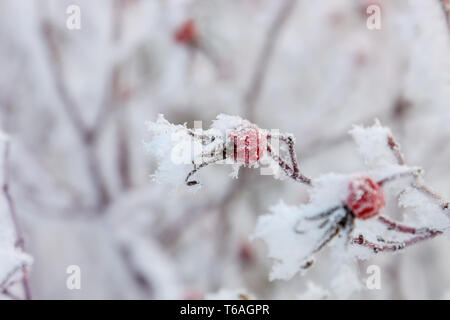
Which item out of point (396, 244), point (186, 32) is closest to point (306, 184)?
point (396, 244)

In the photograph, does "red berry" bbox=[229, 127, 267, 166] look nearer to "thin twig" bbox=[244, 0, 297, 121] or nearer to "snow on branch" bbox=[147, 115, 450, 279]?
"snow on branch" bbox=[147, 115, 450, 279]

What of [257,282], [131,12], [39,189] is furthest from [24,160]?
[257,282]

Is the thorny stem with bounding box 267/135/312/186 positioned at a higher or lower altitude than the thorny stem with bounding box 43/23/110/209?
lower

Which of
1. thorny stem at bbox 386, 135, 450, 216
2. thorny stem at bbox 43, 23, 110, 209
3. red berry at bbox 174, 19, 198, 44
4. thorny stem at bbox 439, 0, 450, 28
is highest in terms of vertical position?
red berry at bbox 174, 19, 198, 44

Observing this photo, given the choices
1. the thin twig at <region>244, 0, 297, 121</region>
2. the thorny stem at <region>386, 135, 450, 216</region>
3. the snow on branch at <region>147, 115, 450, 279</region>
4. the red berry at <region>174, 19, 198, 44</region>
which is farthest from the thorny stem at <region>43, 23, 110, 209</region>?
the thorny stem at <region>386, 135, 450, 216</region>

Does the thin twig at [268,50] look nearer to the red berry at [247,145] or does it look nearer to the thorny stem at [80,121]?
the thorny stem at [80,121]

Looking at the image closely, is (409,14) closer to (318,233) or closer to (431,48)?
(431,48)
